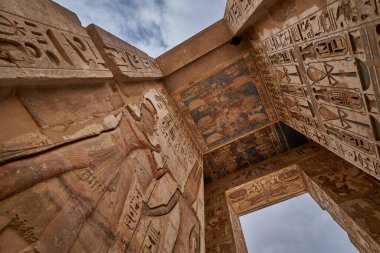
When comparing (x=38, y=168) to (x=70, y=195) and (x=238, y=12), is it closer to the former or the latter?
(x=70, y=195)

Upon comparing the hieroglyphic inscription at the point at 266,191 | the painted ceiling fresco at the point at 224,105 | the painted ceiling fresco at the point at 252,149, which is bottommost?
the hieroglyphic inscription at the point at 266,191

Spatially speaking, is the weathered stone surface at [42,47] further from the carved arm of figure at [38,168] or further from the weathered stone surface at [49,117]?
the carved arm of figure at [38,168]

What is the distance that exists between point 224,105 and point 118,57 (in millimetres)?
3280

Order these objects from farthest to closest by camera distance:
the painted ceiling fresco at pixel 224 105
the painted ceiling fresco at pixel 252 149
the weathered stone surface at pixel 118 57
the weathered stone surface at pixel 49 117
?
the painted ceiling fresco at pixel 252 149
the painted ceiling fresco at pixel 224 105
the weathered stone surface at pixel 118 57
the weathered stone surface at pixel 49 117

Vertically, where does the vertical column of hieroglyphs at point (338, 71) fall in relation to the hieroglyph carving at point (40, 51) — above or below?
below

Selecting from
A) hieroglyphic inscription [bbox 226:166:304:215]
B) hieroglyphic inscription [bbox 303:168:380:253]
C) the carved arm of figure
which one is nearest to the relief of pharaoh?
the carved arm of figure

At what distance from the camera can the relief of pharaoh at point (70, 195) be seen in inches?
54.3

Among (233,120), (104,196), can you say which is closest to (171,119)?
(233,120)

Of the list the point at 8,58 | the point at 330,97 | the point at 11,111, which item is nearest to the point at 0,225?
the point at 11,111

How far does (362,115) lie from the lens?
8.97 ft

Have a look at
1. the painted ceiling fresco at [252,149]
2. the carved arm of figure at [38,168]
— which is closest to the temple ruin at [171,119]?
the carved arm of figure at [38,168]

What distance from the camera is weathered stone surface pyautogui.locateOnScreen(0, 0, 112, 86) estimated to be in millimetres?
1734

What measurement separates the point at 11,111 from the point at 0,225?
2.83 feet

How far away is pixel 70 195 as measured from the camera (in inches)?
69.4
